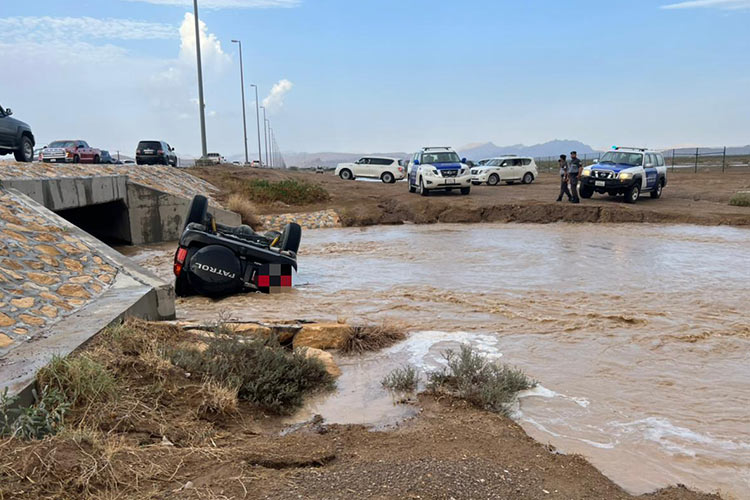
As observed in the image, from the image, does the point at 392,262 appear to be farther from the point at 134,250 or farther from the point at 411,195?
the point at 411,195

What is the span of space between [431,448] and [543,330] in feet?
15.6

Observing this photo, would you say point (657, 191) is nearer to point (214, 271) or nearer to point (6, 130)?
point (214, 271)

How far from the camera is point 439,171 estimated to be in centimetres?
2723

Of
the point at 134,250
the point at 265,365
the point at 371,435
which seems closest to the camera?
the point at 371,435

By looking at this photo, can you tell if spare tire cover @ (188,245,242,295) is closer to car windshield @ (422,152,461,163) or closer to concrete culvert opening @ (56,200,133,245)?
concrete culvert opening @ (56,200,133,245)

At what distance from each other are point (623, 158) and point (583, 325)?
19.1 m

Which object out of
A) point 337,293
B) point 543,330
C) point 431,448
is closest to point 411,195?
point 337,293

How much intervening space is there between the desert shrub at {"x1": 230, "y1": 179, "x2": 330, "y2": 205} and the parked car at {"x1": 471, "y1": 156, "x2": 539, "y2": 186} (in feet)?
38.8

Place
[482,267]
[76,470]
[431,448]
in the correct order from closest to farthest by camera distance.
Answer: [76,470], [431,448], [482,267]

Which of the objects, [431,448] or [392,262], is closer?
[431,448]

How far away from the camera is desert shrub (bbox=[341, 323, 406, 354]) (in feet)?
24.0

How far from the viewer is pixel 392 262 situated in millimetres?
15266

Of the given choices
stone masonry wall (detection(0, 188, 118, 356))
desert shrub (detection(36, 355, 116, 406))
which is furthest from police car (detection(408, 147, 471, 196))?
desert shrub (detection(36, 355, 116, 406))

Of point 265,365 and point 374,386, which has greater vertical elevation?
point 265,365
